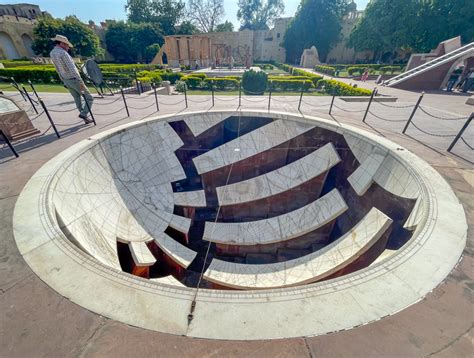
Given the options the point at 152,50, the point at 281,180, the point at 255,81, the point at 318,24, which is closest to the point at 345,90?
the point at 255,81

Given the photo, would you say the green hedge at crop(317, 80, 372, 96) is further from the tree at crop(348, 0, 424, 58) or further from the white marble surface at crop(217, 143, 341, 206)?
the tree at crop(348, 0, 424, 58)

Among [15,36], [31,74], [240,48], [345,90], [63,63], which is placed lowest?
[31,74]

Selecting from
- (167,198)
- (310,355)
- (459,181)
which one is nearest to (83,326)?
(310,355)

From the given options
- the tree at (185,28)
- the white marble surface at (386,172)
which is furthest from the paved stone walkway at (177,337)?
the tree at (185,28)

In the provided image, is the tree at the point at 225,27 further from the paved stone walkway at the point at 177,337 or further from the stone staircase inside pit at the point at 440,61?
the paved stone walkway at the point at 177,337

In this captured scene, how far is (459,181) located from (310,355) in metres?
5.95

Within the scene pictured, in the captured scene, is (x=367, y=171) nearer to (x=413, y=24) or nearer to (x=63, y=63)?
(x=63, y=63)

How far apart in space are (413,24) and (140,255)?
45.3 metres

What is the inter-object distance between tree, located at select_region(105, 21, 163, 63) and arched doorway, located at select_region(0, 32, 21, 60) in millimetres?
16545

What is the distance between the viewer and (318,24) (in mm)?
42594

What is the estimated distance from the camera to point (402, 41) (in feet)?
110

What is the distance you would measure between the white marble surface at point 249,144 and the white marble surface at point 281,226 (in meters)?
2.94

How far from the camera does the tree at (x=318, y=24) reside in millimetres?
41688

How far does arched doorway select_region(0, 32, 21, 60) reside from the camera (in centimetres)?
3856
